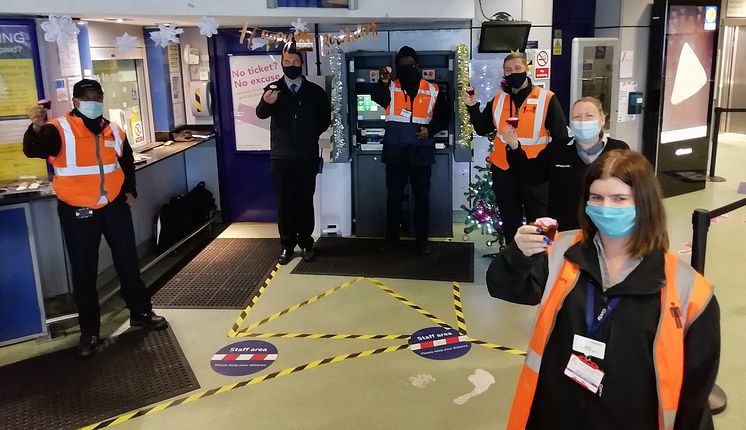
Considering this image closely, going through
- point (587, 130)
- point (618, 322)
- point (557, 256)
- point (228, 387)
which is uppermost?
point (587, 130)

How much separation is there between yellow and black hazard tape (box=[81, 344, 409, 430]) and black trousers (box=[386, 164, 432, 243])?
1897 mm

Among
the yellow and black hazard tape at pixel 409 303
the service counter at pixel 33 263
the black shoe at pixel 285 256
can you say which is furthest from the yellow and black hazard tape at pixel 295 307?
the service counter at pixel 33 263

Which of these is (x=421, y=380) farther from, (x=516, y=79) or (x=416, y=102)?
(x=416, y=102)

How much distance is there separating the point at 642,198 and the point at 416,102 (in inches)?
156

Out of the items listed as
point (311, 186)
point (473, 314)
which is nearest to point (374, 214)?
point (311, 186)

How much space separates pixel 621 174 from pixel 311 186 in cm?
406

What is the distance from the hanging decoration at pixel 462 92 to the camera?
5.84 metres

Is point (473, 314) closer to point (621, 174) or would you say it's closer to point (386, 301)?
point (386, 301)

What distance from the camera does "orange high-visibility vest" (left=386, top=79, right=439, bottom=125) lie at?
559cm

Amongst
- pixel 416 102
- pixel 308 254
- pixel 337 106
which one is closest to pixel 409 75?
pixel 416 102

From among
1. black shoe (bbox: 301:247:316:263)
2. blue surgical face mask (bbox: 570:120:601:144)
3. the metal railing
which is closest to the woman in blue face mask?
blue surgical face mask (bbox: 570:120:601:144)

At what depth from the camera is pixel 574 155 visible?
→ 347 cm

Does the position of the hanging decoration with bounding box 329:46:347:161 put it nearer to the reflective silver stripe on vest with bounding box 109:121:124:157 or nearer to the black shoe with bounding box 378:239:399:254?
the black shoe with bounding box 378:239:399:254

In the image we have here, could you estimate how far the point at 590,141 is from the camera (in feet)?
11.2
